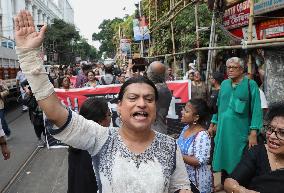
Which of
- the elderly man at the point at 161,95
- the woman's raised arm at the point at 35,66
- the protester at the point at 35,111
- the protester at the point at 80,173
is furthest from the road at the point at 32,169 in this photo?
the woman's raised arm at the point at 35,66

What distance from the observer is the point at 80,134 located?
6.60ft

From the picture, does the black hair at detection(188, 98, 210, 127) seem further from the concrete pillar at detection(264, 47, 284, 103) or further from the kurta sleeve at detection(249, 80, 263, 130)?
the concrete pillar at detection(264, 47, 284, 103)

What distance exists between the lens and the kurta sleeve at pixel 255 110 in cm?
465

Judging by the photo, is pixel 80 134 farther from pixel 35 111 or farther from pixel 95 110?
pixel 35 111

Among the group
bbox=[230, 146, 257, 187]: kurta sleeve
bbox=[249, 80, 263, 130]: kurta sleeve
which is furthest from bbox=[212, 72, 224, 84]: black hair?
bbox=[230, 146, 257, 187]: kurta sleeve

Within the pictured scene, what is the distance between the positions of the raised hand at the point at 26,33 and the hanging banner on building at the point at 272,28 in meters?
4.93

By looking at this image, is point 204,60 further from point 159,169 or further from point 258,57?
point 159,169

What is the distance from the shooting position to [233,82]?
4914 mm

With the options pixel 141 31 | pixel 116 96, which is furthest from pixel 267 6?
pixel 141 31

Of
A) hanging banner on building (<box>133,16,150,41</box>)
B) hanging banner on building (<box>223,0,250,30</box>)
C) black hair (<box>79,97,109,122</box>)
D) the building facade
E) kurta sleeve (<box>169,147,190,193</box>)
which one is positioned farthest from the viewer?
the building facade

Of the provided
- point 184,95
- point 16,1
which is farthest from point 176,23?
point 16,1

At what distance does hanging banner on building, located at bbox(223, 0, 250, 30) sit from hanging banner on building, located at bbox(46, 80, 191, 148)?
1608 mm

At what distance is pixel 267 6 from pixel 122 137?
4655mm

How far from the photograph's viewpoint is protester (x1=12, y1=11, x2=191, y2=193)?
1920 millimetres
